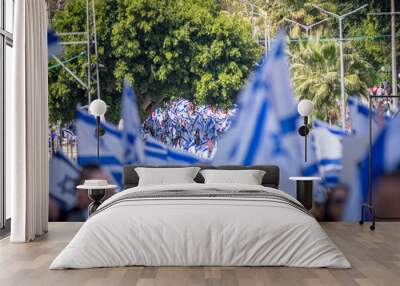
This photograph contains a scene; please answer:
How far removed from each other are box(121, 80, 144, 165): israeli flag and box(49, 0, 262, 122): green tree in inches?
4.1

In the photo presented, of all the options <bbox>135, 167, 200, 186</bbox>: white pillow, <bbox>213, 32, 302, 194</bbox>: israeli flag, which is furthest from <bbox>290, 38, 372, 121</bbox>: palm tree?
<bbox>135, 167, 200, 186</bbox>: white pillow

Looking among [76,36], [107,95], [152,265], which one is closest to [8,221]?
[107,95]

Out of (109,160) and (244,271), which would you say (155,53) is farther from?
(244,271)

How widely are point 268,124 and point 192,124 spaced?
100cm

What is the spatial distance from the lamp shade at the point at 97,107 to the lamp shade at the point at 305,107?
248cm

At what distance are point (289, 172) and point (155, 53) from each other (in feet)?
7.74

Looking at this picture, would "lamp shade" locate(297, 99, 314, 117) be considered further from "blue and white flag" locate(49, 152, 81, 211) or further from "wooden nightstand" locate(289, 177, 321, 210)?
"blue and white flag" locate(49, 152, 81, 211)

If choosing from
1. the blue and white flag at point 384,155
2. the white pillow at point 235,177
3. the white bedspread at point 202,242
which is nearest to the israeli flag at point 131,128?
the white pillow at point 235,177

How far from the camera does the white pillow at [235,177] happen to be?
7.41 meters

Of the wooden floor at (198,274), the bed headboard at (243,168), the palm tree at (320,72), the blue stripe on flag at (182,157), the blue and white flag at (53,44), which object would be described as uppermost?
the blue and white flag at (53,44)

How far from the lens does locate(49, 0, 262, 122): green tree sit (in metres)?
8.12

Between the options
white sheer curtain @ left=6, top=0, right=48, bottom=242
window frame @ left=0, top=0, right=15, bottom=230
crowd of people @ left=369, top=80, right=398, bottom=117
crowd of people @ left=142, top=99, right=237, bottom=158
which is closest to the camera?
white sheer curtain @ left=6, top=0, right=48, bottom=242

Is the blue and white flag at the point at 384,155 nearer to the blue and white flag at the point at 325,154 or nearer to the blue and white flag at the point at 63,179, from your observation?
the blue and white flag at the point at 325,154

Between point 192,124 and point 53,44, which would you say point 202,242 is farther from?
point 53,44
